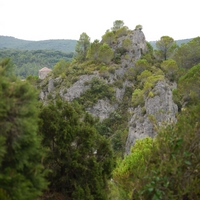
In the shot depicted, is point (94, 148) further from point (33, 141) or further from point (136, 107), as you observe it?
point (136, 107)

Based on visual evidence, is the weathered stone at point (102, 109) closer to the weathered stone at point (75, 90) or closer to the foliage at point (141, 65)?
the weathered stone at point (75, 90)

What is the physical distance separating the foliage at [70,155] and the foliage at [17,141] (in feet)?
11.0

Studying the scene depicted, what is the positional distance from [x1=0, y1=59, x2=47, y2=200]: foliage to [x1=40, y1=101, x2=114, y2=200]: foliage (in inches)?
132

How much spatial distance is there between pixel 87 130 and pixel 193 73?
24.5 m

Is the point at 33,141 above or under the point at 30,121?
under

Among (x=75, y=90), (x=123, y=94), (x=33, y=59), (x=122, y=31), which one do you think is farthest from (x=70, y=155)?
(x=33, y=59)

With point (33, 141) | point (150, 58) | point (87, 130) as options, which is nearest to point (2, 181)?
point (33, 141)

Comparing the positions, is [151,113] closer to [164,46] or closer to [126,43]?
[126,43]

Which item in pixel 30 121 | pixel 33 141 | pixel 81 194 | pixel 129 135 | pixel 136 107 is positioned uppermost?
pixel 30 121

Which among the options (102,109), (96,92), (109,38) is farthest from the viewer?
(109,38)

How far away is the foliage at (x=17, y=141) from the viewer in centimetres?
703

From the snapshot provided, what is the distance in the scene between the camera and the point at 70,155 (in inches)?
458

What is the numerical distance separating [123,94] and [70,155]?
4333 cm

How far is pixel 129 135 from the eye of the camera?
3997cm
